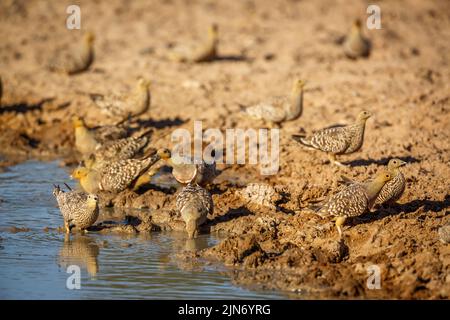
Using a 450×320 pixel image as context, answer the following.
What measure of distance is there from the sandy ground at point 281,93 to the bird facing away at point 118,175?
0.24 meters

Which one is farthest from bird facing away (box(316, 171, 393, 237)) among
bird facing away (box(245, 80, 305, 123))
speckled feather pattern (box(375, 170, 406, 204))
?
bird facing away (box(245, 80, 305, 123))

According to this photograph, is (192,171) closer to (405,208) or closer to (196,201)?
Answer: (196,201)

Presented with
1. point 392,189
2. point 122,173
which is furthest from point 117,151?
point 392,189

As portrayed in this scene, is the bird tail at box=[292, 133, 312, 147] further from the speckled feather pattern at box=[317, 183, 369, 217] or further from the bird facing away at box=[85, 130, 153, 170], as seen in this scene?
the speckled feather pattern at box=[317, 183, 369, 217]

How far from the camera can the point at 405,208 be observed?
34.8 ft

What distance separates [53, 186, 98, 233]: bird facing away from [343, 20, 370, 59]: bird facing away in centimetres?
991

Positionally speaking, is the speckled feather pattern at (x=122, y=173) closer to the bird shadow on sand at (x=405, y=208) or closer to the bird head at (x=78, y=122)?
the bird head at (x=78, y=122)

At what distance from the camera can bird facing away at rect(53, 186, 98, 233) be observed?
1039 centimetres

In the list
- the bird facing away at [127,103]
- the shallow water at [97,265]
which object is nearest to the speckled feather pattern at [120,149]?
the shallow water at [97,265]

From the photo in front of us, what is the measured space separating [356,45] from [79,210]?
10298 mm

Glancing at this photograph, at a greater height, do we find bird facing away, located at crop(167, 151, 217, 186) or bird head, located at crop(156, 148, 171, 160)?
bird head, located at crop(156, 148, 171, 160)

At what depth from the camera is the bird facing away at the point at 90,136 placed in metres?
14.0

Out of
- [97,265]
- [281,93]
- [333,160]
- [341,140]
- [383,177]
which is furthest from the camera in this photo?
[281,93]

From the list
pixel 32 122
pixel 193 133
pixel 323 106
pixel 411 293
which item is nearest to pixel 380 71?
pixel 323 106
